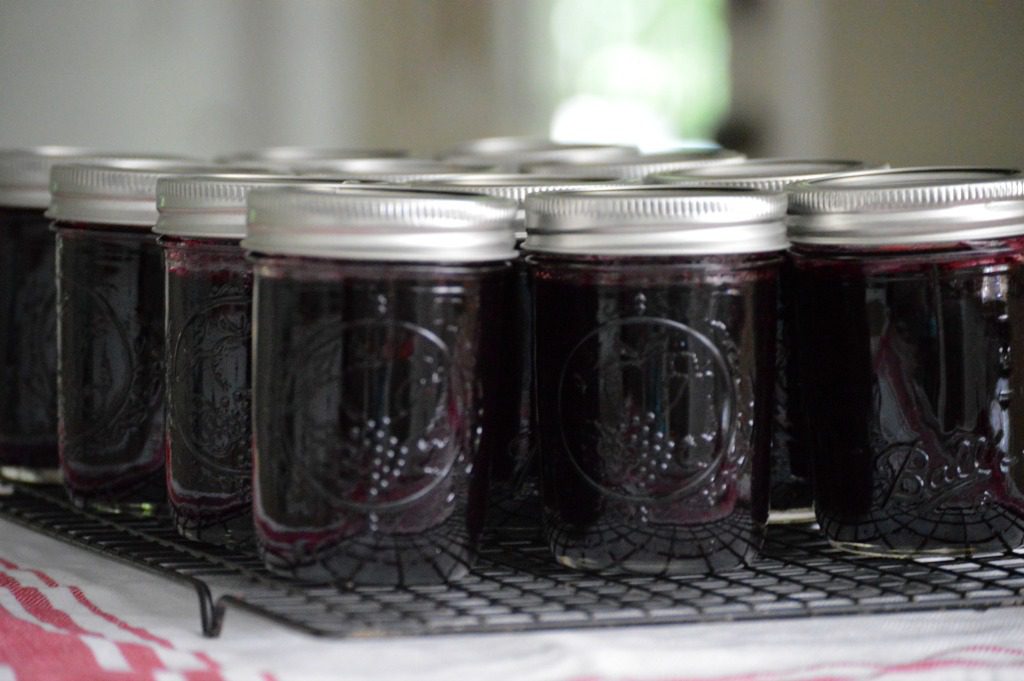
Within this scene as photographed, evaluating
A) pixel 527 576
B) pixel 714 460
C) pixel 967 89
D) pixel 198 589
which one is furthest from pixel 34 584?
pixel 967 89

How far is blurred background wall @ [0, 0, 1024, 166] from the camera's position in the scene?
2100 mm

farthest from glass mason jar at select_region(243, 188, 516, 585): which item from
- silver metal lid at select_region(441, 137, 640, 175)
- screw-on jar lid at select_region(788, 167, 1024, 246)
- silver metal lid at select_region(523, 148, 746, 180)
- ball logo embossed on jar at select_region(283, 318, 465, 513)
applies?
silver metal lid at select_region(441, 137, 640, 175)

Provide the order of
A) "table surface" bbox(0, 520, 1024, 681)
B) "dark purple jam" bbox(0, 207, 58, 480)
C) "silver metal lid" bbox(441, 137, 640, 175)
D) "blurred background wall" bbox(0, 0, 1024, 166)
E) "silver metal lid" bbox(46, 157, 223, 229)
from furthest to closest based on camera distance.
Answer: "blurred background wall" bbox(0, 0, 1024, 166)
"silver metal lid" bbox(441, 137, 640, 175)
"dark purple jam" bbox(0, 207, 58, 480)
"silver metal lid" bbox(46, 157, 223, 229)
"table surface" bbox(0, 520, 1024, 681)

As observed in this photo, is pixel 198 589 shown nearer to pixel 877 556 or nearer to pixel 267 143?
pixel 877 556

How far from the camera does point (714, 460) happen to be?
2.23 ft

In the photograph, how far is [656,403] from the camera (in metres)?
0.67

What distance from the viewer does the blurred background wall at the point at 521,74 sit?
6.89ft

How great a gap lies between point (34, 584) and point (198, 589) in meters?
0.14

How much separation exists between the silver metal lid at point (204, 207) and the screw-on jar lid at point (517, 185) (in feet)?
0.33

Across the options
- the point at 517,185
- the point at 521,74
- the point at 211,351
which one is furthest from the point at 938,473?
the point at 521,74

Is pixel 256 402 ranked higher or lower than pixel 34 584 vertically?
higher

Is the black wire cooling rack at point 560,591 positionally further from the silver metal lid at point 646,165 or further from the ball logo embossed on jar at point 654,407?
the silver metal lid at point 646,165

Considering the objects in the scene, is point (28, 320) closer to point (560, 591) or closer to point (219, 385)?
point (219, 385)

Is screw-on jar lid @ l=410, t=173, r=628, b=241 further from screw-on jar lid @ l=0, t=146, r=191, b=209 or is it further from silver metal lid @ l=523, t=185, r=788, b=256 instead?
screw-on jar lid @ l=0, t=146, r=191, b=209
